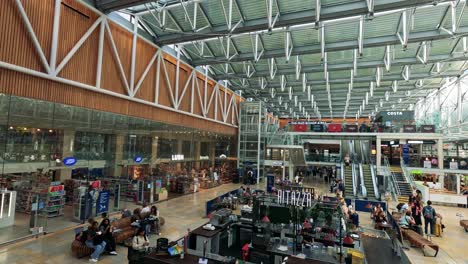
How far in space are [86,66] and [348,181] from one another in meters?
20.6

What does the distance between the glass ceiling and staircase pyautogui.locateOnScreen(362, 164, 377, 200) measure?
7.91m

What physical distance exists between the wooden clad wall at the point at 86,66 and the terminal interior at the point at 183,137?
0.20ft

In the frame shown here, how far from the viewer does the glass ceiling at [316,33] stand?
11.4 metres

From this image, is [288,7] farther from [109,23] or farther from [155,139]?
[155,139]

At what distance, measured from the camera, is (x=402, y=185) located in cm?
2034

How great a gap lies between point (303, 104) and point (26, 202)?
34.6 metres

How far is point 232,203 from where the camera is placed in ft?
48.9

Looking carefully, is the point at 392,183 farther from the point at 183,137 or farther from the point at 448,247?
the point at 183,137

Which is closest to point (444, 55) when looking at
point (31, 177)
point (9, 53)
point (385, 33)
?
point (385, 33)


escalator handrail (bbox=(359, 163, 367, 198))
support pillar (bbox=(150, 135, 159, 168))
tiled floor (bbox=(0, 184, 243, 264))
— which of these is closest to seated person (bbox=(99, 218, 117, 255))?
tiled floor (bbox=(0, 184, 243, 264))

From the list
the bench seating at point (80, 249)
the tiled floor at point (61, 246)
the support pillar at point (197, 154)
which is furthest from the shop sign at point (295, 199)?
the support pillar at point (197, 154)

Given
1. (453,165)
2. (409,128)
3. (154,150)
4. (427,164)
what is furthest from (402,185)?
(154,150)

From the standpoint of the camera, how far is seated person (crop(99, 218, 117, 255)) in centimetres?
787

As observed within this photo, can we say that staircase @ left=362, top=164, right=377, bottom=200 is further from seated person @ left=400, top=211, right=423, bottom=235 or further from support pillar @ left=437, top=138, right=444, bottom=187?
seated person @ left=400, top=211, right=423, bottom=235
